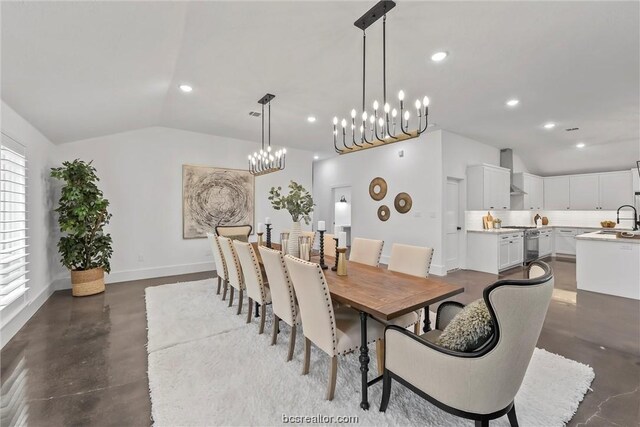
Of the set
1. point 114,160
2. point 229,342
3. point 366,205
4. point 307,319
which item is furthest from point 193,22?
point 366,205

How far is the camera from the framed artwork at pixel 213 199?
18.3 ft

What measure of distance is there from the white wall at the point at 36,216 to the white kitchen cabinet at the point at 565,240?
11.0 m

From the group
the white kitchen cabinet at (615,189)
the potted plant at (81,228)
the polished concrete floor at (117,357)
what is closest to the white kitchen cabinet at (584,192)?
the white kitchen cabinet at (615,189)

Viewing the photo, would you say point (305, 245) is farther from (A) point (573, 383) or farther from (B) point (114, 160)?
(B) point (114, 160)

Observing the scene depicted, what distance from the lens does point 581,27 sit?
7.70ft

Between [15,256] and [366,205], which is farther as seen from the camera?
[366,205]

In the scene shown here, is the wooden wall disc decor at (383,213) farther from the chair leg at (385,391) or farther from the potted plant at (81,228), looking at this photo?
the potted plant at (81,228)

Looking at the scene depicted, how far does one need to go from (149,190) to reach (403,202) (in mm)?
5009

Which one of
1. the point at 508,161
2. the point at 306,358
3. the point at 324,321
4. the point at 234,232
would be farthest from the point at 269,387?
the point at 508,161

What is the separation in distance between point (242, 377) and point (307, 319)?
69cm

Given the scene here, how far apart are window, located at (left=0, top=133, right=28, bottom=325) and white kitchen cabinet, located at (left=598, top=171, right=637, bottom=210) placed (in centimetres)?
1113

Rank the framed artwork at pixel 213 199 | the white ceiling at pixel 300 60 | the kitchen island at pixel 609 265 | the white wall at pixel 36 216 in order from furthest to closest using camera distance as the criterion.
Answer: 1. the framed artwork at pixel 213 199
2. the kitchen island at pixel 609 265
3. the white wall at pixel 36 216
4. the white ceiling at pixel 300 60

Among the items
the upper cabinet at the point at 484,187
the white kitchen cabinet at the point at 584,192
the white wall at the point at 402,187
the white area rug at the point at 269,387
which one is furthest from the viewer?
the white kitchen cabinet at the point at 584,192

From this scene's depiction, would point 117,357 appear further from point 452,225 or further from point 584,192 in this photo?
point 584,192
